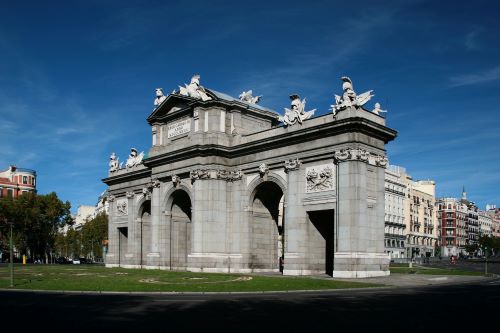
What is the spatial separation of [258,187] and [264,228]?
14.6ft

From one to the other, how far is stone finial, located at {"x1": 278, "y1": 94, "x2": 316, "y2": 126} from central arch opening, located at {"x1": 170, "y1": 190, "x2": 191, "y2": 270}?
15442mm

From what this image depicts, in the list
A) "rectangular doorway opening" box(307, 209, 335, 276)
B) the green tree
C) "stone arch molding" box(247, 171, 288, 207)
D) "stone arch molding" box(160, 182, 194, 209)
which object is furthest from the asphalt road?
the green tree

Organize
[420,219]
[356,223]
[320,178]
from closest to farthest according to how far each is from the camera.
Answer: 1. [356,223]
2. [320,178]
3. [420,219]

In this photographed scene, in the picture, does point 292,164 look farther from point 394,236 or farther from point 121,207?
point 394,236

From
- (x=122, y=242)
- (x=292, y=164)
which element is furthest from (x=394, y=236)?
(x=292, y=164)

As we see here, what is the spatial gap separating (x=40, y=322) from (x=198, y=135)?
36477 mm

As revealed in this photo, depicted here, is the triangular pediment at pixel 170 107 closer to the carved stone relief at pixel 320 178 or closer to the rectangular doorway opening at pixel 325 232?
the carved stone relief at pixel 320 178

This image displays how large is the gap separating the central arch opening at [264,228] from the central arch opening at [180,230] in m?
9.21

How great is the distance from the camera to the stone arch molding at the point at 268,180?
156 ft

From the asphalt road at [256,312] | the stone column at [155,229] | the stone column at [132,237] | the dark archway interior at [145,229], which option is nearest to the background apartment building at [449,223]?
the dark archway interior at [145,229]

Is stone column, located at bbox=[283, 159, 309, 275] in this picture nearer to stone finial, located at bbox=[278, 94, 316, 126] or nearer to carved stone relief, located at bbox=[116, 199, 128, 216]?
stone finial, located at bbox=[278, 94, 316, 126]

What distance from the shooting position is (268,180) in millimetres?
49125

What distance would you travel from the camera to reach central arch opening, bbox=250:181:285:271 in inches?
2025

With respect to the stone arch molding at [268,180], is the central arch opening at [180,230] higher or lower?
lower
